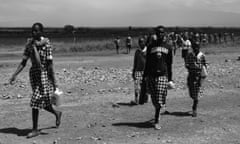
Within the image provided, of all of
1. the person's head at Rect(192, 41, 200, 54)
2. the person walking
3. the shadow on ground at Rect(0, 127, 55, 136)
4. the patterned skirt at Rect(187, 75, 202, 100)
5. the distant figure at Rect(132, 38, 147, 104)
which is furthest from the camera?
the distant figure at Rect(132, 38, 147, 104)

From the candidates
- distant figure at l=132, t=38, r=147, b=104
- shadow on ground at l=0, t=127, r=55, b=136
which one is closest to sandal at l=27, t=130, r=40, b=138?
shadow on ground at l=0, t=127, r=55, b=136

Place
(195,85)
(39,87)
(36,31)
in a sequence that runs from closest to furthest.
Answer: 1. (36,31)
2. (39,87)
3. (195,85)

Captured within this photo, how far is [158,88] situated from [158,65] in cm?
42

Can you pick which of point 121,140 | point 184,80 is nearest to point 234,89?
point 184,80

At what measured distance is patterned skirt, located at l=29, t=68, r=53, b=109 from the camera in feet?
20.7

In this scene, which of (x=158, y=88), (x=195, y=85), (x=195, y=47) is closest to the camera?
(x=158, y=88)

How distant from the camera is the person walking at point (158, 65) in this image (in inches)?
263

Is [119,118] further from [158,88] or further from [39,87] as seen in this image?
[39,87]

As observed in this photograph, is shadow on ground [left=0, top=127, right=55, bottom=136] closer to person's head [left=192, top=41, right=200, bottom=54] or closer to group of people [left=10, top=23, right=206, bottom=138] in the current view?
group of people [left=10, top=23, right=206, bottom=138]

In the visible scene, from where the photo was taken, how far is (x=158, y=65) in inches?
264

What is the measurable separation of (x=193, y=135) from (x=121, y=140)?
4.30 ft

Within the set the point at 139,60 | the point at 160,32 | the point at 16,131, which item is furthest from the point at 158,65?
the point at 16,131

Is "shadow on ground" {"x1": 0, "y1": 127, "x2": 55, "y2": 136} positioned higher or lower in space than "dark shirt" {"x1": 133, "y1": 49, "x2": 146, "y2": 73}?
lower

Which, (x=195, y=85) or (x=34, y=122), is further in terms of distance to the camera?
(x=195, y=85)
